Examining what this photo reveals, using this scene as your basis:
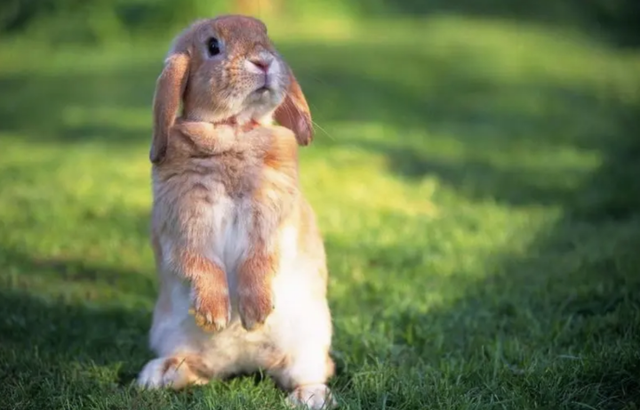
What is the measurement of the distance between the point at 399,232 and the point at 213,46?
312 centimetres

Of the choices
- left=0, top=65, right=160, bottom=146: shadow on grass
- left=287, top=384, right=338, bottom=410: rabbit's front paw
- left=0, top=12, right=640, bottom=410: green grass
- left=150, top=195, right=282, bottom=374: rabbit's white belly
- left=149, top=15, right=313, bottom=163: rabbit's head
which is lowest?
left=0, top=65, right=160, bottom=146: shadow on grass

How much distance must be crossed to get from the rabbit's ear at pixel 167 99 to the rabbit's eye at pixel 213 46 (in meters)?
0.09

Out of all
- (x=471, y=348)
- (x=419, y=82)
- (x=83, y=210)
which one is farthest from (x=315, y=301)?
(x=419, y=82)

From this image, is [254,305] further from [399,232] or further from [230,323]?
[399,232]

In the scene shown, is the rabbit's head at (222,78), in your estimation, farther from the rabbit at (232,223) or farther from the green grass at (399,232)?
the green grass at (399,232)

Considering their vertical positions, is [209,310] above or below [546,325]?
above

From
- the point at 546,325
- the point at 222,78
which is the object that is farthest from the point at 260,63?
the point at 546,325

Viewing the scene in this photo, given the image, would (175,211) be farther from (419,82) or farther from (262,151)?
(419,82)

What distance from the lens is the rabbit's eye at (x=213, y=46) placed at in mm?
3348

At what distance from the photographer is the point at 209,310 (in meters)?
3.19

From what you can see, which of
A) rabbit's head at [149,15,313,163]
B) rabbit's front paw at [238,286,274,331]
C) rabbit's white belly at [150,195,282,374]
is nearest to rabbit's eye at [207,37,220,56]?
rabbit's head at [149,15,313,163]

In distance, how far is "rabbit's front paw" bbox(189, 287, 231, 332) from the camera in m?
3.19

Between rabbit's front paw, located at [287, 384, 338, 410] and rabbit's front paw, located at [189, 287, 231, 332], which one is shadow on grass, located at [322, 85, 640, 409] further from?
rabbit's front paw, located at [189, 287, 231, 332]

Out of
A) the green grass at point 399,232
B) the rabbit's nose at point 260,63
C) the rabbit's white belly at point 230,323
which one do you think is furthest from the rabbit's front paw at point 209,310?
the rabbit's nose at point 260,63
